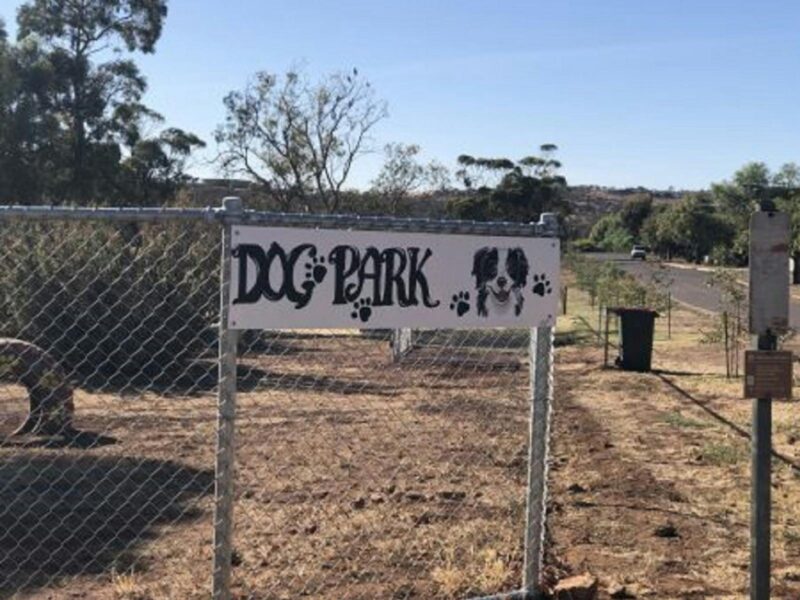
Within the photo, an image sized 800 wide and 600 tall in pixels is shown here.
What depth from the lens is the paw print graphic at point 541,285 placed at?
15.5 ft

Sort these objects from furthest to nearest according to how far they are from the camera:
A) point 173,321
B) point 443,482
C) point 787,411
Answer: point 173,321 → point 787,411 → point 443,482

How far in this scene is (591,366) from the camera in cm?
1792

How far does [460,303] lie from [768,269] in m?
1.32

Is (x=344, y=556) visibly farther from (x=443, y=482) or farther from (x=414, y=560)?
(x=443, y=482)

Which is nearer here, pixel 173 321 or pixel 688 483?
pixel 688 483

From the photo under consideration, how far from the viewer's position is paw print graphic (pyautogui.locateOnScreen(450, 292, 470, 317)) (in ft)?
14.8

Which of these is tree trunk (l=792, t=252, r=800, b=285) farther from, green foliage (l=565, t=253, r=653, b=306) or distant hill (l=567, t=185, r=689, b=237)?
distant hill (l=567, t=185, r=689, b=237)

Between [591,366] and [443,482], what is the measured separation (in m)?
10.5

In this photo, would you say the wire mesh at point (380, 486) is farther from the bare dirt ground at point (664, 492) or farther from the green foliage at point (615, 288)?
the green foliage at point (615, 288)

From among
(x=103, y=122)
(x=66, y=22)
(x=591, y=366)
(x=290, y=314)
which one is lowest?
(x=591, y=366)

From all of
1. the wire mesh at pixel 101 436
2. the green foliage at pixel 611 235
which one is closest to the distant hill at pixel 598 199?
the green foliage at pixel 611 235

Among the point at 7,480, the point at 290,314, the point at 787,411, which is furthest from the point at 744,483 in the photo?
the point at 7,480

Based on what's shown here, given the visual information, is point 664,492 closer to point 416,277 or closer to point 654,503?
point 654,503

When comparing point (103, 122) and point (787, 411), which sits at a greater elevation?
point (103, 122)
